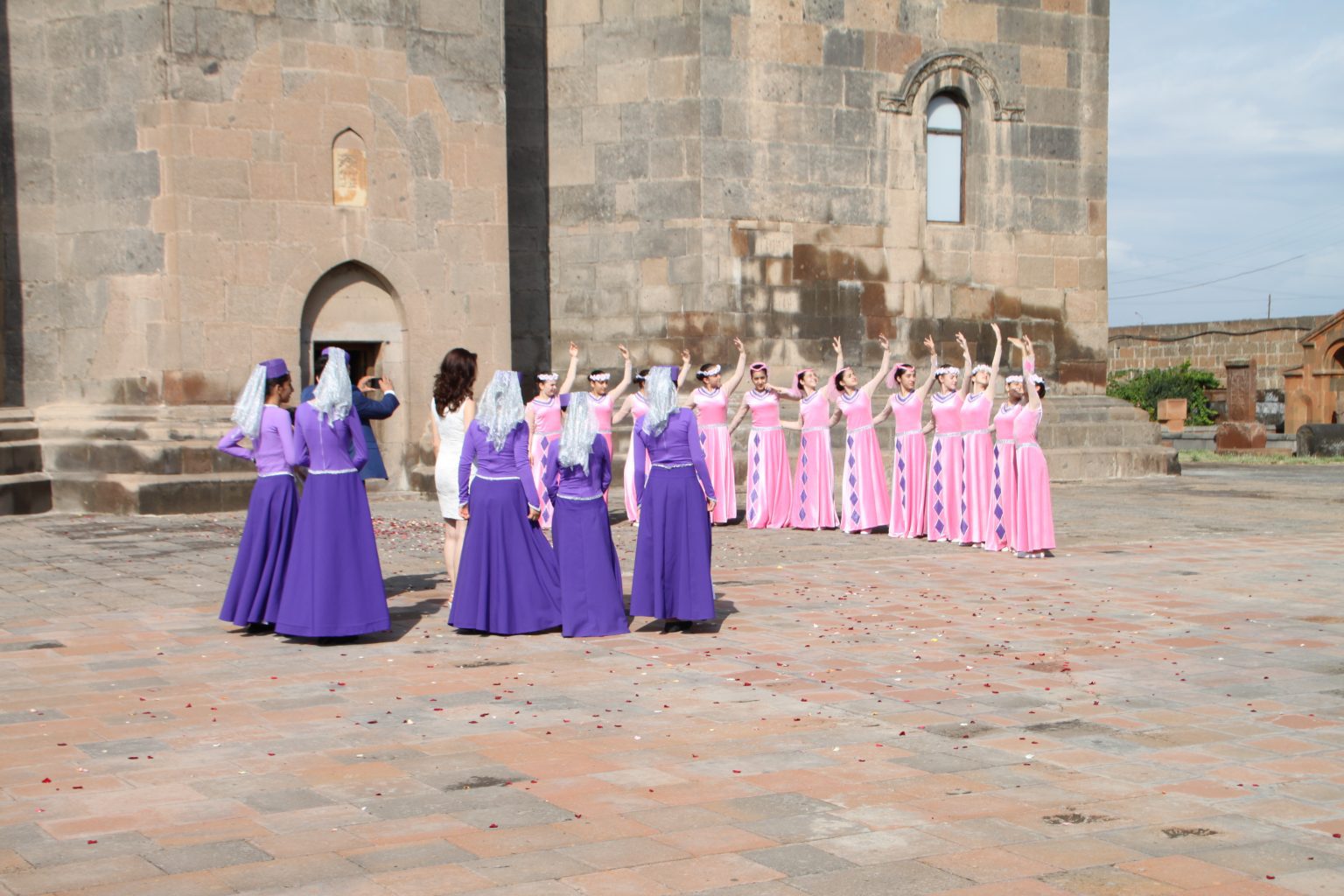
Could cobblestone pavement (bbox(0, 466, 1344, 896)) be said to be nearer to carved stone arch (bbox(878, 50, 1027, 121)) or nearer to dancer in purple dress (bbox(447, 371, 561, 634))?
dancer in purple dress (bbox(447, 371, 561, 634))

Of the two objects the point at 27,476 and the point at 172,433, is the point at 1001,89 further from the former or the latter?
the point at 27,476

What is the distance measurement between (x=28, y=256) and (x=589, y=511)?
30.9ft

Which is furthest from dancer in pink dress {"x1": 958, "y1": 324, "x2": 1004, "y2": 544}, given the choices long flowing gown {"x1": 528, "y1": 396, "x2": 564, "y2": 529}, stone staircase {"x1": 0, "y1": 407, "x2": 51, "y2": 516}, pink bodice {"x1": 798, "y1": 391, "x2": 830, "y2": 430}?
stone staircase {"x1": 0, "y1": 407, "x2": 51, "y2": 516}

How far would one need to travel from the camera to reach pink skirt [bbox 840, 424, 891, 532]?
49.3 feet

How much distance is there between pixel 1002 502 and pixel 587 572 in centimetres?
503

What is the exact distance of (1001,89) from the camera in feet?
64.8

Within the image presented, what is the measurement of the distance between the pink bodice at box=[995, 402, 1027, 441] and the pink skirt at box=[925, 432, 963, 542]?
105cm

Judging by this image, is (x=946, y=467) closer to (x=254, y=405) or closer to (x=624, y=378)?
(x=624, y=378)

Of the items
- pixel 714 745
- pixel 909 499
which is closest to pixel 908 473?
pixel 909 499

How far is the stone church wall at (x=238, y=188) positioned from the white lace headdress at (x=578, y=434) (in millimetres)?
7286

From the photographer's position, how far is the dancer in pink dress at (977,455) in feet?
45.7

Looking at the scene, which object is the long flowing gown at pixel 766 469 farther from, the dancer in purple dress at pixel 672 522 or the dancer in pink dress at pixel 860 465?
the dancer in purple dress at pixel 672 522

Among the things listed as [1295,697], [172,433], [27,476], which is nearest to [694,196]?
[172,433]

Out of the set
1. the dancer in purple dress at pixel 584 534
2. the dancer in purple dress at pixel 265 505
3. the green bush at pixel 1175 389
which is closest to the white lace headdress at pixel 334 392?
the dancer in purple dress at pixel 265 505
